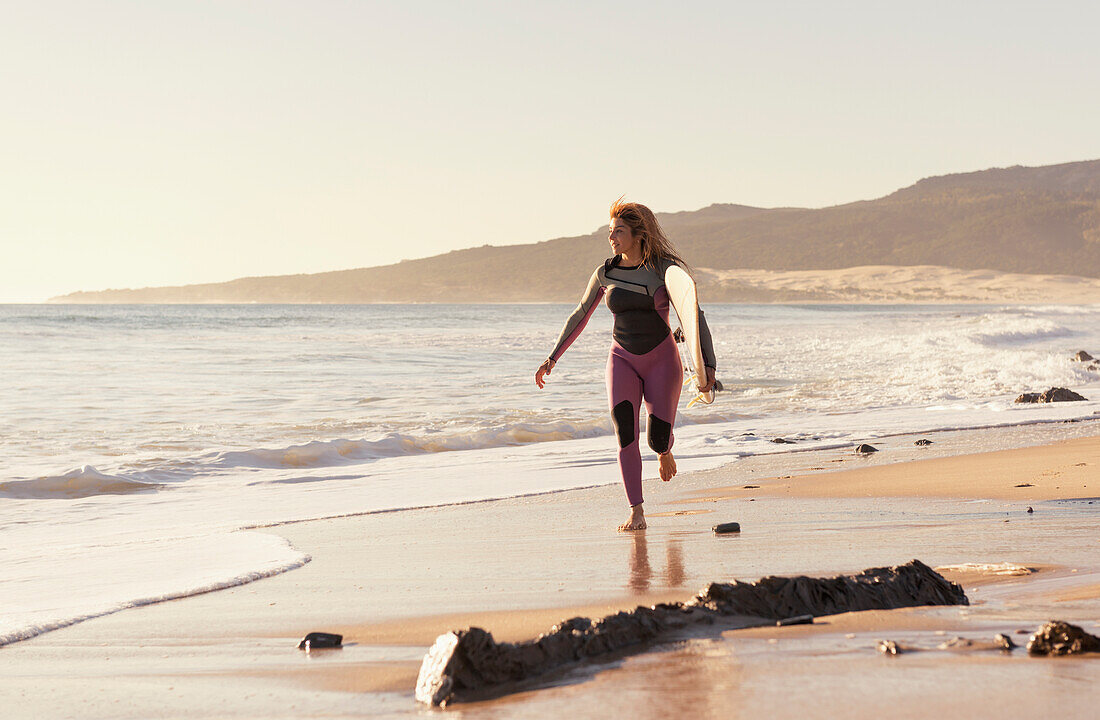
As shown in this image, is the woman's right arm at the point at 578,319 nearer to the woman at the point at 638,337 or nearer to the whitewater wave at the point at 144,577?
the woman at the point at 638,337

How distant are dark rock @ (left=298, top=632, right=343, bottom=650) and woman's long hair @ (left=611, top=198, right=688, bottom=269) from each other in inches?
140

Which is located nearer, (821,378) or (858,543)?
(858,543)

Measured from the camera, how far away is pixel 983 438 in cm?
1103

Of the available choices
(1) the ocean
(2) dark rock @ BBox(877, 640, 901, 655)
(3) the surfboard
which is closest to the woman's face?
(3) the surfboard

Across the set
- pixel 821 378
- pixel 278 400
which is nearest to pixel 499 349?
pixel 821 378

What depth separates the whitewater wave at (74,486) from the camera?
30.2ft

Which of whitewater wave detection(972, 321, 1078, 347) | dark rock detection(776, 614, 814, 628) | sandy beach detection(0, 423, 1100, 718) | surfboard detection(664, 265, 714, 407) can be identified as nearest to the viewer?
sandy beach detection(0, 423, 1100, 718)

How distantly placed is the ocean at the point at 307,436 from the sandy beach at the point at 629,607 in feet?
2.01

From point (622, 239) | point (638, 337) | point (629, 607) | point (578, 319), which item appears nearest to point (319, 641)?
point (629, 607)

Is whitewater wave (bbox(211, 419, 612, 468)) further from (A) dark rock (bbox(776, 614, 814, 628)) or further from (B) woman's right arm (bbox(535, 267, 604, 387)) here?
(A) dark rock (bbox(776, 614, 814, 628))

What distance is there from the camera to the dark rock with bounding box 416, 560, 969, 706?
2797 mm

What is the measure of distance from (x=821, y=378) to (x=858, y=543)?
661 inches

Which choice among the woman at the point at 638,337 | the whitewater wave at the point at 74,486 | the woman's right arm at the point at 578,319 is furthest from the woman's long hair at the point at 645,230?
the whitewater wave at the point at 74,486

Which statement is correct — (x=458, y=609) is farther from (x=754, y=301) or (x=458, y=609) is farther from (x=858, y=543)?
(x=754, y=301)
